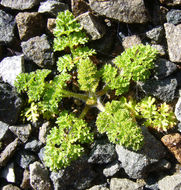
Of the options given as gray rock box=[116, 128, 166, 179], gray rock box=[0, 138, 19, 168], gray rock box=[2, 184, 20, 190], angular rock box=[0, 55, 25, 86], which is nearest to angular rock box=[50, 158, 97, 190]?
gray rock box=[116, 128, 166, 179]

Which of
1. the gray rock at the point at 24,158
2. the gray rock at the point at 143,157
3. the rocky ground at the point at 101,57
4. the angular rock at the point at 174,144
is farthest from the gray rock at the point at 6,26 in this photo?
the angular rock at the point at 174,144

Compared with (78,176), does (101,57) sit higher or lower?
higher

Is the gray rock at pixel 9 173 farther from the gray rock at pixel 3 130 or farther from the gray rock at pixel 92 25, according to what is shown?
the gray rock at pixel 92 25

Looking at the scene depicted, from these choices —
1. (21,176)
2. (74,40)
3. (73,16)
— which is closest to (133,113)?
(74,40)

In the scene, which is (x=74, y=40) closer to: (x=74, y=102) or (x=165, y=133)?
(x=74, y=102)

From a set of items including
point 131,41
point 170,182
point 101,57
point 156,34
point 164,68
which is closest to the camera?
point 170,182

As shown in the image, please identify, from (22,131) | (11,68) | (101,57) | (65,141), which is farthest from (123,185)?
(11,68)

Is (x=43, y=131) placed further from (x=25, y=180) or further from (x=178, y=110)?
(x=178, y=110)
